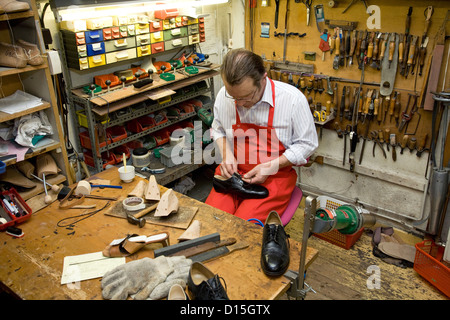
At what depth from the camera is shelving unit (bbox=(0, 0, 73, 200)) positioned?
92.4 inches

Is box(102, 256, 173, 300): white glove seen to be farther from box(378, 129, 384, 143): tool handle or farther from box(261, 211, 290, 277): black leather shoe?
box(378, 129, 384, 143): tool handle

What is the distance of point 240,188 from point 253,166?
0.74 ft

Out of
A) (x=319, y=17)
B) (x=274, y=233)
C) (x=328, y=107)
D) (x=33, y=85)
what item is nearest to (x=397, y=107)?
(x=328, y=107)

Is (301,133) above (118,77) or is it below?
below

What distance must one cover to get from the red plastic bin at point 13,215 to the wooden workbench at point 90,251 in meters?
0.04

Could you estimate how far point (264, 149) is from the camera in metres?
2.58

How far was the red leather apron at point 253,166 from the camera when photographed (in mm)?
2441

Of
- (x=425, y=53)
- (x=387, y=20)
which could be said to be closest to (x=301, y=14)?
(x=387, y=20)

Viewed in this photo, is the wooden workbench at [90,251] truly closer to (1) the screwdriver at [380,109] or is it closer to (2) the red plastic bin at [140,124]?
(2) the red plastic bin at [140,124]

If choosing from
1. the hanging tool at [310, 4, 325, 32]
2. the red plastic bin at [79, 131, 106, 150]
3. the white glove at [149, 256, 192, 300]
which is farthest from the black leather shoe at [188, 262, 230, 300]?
the hanging tool at [310, 4, 325, 32]

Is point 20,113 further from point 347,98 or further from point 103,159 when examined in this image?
point 347,98

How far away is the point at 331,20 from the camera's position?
3.56 meters

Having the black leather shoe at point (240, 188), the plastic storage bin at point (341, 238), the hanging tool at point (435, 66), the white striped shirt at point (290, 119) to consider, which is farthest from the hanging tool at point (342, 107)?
the black leather shoe at point (240, 188)

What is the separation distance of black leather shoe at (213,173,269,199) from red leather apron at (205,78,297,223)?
0.04 meters
